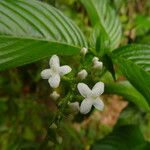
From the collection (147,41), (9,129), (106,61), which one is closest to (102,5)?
(147,41)

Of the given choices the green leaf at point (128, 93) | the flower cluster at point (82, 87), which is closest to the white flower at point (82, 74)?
the flower cluster at point (82, 87)

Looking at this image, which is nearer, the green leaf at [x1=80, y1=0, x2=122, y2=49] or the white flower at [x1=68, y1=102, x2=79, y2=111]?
the white flower at [x1=68, y1=102, x2=79, y2=111]

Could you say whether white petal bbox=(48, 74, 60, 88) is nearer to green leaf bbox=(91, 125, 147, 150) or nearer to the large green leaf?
the large green leaf

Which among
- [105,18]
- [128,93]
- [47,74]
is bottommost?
[128,93]

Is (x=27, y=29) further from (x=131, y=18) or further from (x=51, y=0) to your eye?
(x=131, y=18)

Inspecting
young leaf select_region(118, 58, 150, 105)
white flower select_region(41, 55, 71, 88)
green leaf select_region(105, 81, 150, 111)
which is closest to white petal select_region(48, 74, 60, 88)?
white flower select_region(41, 55, 71, 88)

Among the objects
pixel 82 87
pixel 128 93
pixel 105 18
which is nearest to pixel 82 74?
pixel 82 87

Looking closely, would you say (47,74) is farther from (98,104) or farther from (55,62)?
(98,104)
